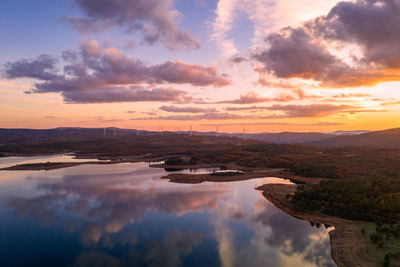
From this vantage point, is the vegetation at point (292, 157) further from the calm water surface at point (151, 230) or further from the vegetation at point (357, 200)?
the calm water surface at point (151, 230)

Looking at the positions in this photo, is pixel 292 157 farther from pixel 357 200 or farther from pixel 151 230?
pixel 151 230

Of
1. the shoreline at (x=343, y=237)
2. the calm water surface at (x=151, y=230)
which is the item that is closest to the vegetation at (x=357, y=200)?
the shoreline at (x=343, y=237)

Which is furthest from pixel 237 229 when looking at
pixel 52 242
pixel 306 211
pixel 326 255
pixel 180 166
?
pixel 180 166

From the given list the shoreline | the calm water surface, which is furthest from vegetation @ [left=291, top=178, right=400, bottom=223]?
the calm water surface

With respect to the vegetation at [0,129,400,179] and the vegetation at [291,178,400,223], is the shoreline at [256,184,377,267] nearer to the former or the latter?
the vegetation at [291,178,400,223]

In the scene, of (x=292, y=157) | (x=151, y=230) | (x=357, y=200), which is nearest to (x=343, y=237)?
(x=357, y=200)

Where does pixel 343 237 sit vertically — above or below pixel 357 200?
below
